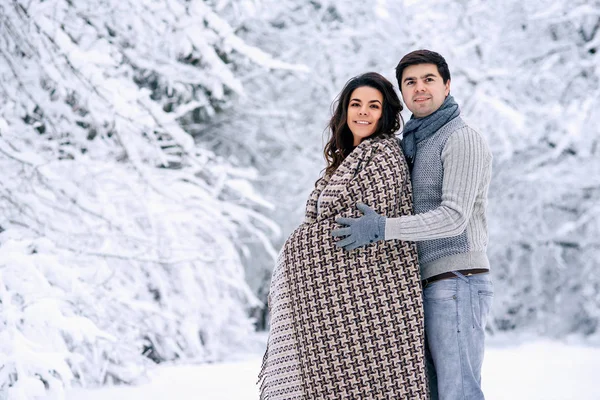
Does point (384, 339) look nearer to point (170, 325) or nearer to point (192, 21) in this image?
point (192, 21)

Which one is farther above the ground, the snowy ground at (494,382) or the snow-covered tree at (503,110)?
the snow-covered tree at (503,110)

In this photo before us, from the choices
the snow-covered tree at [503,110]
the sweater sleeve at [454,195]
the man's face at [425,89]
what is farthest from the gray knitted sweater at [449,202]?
the snow-covered tree at [503,110]

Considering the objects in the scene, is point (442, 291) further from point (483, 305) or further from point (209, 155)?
point (209, 155)

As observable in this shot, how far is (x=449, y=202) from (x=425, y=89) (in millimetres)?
434

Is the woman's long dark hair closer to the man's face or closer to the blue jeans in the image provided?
the man's face

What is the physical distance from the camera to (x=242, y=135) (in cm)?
1067

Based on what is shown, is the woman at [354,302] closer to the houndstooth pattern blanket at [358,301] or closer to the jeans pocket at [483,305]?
the houndstooth pattern blanket at [358,301]

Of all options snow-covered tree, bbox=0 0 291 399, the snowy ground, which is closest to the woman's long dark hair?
snow-covered tree, bbox=0 0 291 399

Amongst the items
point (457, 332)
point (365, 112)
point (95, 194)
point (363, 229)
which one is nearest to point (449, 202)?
point (363, 229)

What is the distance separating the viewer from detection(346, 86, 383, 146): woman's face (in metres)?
2.88

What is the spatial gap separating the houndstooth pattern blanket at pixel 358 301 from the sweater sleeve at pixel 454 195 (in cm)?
12

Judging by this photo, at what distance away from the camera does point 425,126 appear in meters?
2.74

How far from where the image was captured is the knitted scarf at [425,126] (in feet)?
8.92

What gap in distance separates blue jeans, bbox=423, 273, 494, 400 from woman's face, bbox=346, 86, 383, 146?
0.61 meters
